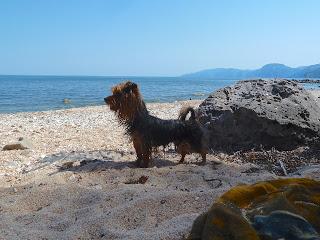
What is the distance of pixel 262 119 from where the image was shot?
779 cm

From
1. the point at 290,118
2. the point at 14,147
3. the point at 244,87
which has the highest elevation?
the point at 244,87

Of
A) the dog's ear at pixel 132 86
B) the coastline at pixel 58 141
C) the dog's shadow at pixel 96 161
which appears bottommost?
the coastline at pixel 58 141

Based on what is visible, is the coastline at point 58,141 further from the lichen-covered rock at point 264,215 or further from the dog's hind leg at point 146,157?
the lichen-covered rock at point 264,215

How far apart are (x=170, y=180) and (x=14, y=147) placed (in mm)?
4768

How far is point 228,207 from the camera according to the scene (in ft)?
8.15

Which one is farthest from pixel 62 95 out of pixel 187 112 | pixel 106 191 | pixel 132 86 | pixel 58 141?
pixel 106 191

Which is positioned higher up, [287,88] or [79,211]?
[287,88]

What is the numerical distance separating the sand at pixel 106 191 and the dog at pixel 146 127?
314 mm

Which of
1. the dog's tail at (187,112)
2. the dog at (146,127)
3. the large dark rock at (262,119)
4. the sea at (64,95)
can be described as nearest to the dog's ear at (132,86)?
the dog at (146,127)

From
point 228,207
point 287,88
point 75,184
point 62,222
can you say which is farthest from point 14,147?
point 228,207

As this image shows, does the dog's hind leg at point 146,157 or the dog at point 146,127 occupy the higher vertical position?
the dog at point 146,127

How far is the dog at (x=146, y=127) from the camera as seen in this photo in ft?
21.1

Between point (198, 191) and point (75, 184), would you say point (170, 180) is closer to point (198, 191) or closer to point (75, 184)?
point (198, 191)

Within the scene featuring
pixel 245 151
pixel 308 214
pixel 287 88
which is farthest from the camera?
pixel 287 88
